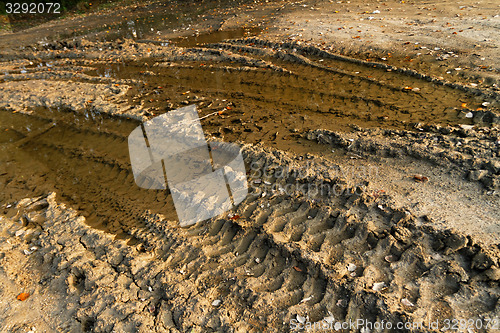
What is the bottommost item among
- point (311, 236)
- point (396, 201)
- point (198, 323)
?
point (198, 323)

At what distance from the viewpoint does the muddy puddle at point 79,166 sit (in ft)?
13.6

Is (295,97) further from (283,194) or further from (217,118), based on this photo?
(283,194)

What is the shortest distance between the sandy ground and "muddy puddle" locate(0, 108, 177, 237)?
37 millimetres

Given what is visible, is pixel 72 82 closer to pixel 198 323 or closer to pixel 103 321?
pixel 103 321

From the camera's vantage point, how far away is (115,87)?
7.47 m

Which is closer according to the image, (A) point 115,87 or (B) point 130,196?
(B) point 130,196

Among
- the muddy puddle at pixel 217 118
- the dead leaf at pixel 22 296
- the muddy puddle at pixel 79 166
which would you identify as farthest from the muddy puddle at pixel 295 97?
the dead leaf at pixel 22 296

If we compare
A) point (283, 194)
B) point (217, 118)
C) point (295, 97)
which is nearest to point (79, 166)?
point (217, 118)

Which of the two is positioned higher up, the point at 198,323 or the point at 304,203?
the point at 304,203

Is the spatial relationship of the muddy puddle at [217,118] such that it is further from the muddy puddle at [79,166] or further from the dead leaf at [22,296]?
the dead leaf at [22,296]

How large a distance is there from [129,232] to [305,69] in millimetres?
5340

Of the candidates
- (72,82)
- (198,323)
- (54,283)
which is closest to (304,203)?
(198,323)

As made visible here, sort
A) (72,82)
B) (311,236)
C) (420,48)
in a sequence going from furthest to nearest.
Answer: (72,82), (420,48), (311,236)

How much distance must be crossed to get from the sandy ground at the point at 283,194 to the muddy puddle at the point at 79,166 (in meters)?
0.04
